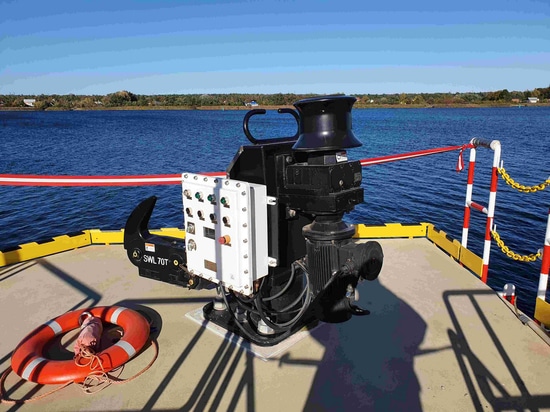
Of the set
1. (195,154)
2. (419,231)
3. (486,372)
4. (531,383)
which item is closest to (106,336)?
(486,372)

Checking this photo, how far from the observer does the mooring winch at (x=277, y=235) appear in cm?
246

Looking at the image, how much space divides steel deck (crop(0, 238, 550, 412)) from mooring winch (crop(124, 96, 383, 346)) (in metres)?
0.39

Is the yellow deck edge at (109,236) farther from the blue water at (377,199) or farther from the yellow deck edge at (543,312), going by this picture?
the blue water at (377,199)

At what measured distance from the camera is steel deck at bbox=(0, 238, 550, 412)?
286 cm

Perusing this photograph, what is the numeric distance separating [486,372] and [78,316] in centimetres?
356

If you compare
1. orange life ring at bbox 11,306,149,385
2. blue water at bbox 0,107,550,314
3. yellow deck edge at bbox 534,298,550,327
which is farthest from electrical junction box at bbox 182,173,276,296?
blue water at bbox 0,107,550,314

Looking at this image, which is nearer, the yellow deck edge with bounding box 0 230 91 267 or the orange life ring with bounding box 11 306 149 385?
the orange life ring with bounding box 11 306 149 385

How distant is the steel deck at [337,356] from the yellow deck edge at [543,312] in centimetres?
25

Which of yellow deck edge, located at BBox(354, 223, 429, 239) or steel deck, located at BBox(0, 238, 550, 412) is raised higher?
yellow deck edge, located at BBox(354, 223, 429, 239)

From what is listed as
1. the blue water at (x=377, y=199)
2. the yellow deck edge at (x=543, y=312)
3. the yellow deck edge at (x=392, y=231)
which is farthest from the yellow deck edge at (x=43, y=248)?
the blue water at (x=377, y=199)

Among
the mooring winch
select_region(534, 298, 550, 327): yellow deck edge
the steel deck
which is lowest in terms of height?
the steel deck

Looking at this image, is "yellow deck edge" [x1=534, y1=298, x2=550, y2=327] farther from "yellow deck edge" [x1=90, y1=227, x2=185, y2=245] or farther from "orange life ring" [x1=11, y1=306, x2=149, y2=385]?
"yellow deck edge" [x1=90, y1=227, x2=185, y2=245]

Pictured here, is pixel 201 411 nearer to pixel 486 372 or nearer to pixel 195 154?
pixel 486 372

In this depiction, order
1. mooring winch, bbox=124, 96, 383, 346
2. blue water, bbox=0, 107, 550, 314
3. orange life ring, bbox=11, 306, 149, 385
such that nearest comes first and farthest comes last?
mooring winch, bbox=124, 96, 383, 346
orange life ring, bbox=11, 306, 149, 385
blue water, bbox=0, 107, 550, 314
